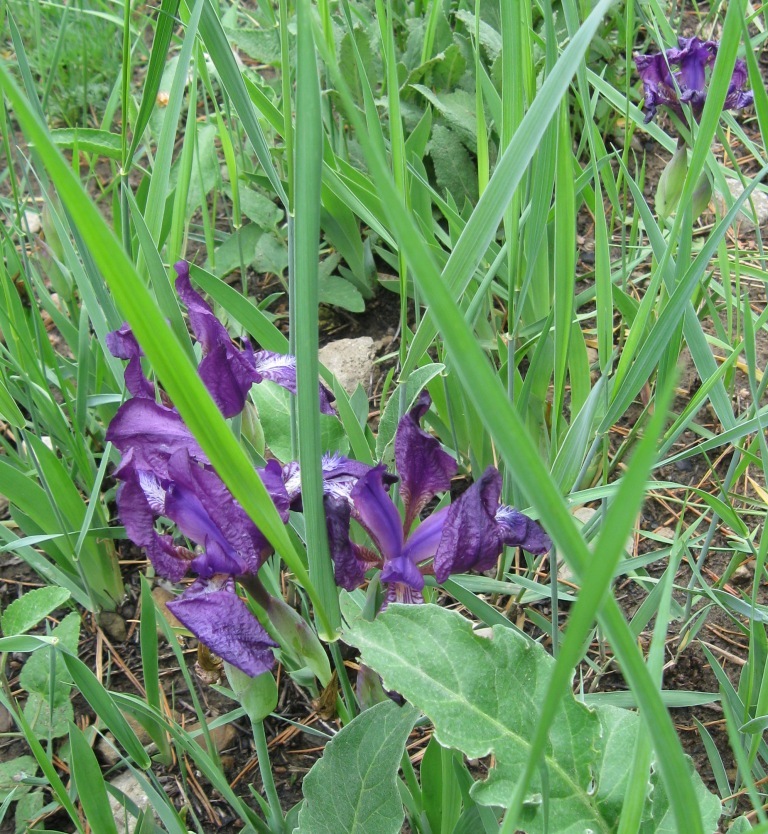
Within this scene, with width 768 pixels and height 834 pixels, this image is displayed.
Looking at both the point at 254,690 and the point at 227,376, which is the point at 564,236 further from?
the point at 254,690

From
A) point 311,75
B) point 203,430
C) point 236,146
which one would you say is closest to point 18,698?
point 203,430

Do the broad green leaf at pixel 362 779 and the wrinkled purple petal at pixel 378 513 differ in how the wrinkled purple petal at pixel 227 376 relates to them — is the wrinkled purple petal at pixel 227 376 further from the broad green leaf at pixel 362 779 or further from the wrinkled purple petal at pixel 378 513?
the broad green leaf at pixel 362 779

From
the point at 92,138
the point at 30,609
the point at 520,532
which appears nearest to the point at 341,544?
the point at 520,532

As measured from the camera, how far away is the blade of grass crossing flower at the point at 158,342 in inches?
17.9

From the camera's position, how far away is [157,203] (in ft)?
3.71

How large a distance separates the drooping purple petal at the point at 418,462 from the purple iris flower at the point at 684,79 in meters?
1.08

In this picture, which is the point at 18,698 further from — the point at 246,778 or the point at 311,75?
the point at 311,75

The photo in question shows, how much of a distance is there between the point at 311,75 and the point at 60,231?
0.77 metres

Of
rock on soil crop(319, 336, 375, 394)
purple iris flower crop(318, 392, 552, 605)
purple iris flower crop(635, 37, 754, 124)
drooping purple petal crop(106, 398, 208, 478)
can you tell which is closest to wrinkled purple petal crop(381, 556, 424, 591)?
purple iris flower crop(318, 392, 552, 605)

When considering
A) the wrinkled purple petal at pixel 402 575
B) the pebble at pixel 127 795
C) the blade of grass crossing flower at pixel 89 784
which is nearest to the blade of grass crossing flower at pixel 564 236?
the wrinkled purple petal at pixel 402 575

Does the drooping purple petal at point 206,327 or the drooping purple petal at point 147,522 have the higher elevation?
the drooping purple petal at point 206,327

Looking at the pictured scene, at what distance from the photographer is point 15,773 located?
1174 millimetres

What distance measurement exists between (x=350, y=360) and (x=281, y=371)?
629 mm

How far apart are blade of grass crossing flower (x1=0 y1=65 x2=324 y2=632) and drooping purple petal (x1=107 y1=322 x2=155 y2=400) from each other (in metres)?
0.35
